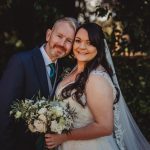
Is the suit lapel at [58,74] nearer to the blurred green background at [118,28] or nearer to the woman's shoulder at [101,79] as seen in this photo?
the woman's shoulder at [101,79]

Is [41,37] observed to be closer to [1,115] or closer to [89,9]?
[89,9]

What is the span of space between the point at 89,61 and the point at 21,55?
0.63m

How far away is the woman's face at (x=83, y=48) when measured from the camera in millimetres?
4234

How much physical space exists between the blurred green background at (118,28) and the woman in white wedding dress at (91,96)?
174cm

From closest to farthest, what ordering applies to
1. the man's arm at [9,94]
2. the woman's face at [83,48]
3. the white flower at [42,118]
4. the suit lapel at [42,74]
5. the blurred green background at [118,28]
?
the white flower at [42,118]
the woman's face at [83,48]
the man's arm at [9,94]
the suit lapel at [42,74]
the blurred green background at [118,28]

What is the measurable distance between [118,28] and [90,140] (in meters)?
2.37

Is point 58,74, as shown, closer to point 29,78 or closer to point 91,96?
point 29,78

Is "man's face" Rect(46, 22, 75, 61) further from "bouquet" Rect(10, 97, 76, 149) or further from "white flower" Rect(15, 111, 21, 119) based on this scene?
"white flower" Rect(15, 111, 21, 119)

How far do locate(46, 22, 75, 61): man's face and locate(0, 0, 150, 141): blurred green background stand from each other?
1415mm

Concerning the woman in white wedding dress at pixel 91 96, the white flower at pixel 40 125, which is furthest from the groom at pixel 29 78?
the white flower at pixel 40 125

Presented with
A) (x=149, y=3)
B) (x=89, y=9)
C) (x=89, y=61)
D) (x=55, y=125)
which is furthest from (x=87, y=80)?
(x=89, y=9)

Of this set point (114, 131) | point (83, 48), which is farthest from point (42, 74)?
point (114, 131)

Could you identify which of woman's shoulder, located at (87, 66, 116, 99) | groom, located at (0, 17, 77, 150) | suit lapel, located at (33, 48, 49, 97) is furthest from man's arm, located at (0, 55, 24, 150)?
woman's shoulder, located at (87, 66, 116, 99)

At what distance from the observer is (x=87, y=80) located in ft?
13.7
